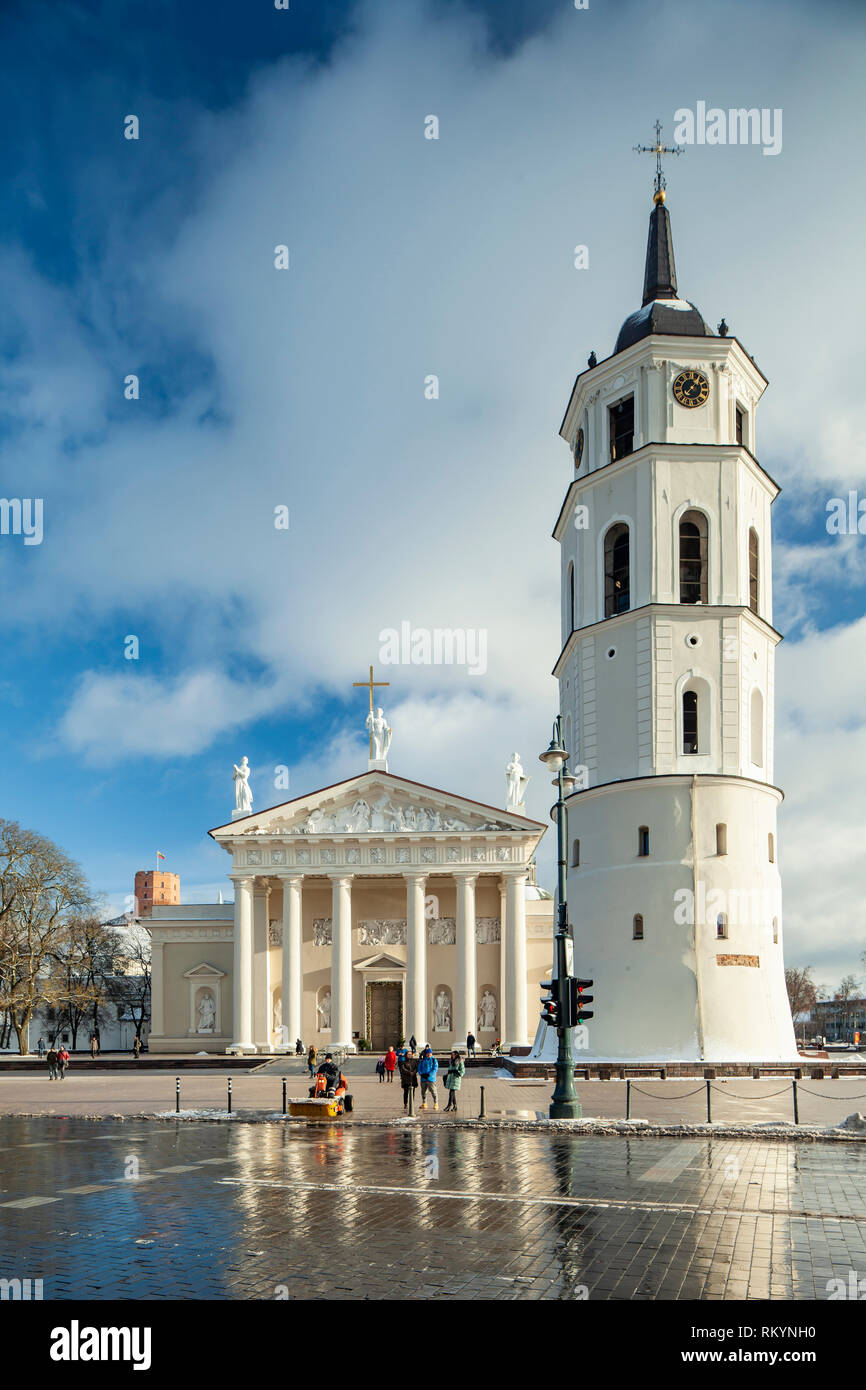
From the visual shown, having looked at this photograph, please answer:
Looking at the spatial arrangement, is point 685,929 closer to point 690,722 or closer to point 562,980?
point 690,722

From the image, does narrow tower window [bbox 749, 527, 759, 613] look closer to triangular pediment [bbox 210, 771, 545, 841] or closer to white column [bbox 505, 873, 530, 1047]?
triangular pediment [bbox 210, 771, 545, 841]

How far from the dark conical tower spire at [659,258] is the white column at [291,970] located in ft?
106

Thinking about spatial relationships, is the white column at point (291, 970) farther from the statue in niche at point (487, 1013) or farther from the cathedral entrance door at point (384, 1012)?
the statue in niche at point (487, 1013)

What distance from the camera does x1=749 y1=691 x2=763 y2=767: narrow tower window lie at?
35.6 m

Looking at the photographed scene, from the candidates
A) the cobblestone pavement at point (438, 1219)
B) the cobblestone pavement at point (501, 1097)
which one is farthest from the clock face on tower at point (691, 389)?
the cobblestone pavement at point (438, 1219)

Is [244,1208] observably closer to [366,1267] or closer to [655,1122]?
[366,1267]

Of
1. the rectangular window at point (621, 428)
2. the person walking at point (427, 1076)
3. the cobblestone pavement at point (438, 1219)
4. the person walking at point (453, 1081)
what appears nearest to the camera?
the cobblestone pavement at point (438, 1219)

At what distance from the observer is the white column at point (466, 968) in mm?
53906

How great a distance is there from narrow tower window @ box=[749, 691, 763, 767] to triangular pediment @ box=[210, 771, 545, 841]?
2091 cm

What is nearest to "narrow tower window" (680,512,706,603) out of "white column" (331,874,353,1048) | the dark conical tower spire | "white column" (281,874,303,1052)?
the dark conical tower spire
